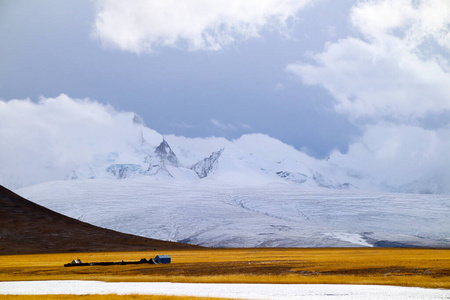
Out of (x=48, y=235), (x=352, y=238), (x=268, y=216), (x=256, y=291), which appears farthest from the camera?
(x=268, y=216)

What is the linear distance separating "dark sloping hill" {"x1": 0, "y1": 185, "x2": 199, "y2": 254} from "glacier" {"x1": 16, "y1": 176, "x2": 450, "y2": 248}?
18.4 m

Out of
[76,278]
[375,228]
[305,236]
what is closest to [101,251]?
[305,236]

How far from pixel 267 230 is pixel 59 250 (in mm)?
55481

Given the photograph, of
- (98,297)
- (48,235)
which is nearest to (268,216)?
(48,235)

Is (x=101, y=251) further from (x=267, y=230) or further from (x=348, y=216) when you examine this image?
(x=348, y=216)

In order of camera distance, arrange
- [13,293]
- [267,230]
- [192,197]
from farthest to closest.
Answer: [192,197]
[267,230]
[13,293]

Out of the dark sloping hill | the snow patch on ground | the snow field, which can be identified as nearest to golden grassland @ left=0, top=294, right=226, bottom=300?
the snow field

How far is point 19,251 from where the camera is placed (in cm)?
11025

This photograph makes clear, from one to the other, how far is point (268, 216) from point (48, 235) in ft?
216

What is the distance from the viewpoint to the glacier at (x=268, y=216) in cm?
14125

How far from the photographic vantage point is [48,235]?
411 feet

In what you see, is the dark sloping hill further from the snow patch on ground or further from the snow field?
the snow field

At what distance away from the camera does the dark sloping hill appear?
117 metres

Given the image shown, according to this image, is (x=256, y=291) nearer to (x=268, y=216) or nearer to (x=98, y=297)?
(x=98, y=297)
